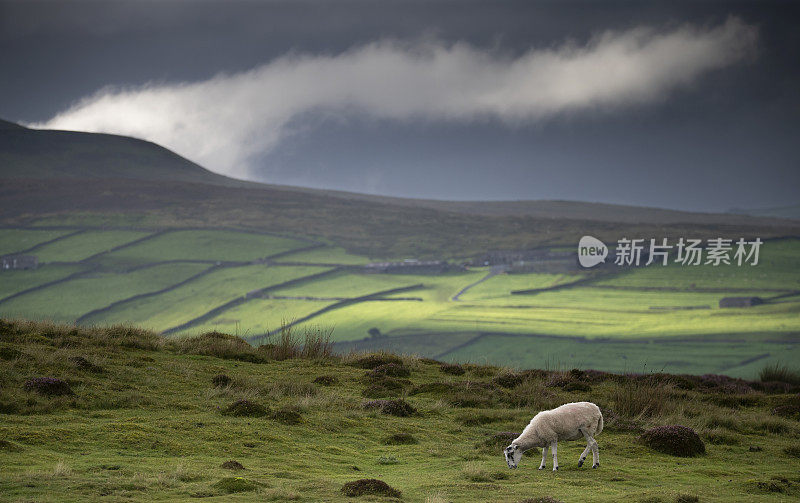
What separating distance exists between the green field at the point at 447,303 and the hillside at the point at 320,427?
213ft

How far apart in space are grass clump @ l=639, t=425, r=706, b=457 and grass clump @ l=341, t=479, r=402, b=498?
8.04 meters

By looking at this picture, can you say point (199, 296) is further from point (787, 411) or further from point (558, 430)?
point (558, 430)

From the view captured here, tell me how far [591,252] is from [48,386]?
170 metres

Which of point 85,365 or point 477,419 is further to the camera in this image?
point 85,365

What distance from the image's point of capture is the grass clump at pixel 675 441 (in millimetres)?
17531

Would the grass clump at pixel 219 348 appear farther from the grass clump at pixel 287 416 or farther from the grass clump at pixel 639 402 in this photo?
the grass clump at pixel 639 402

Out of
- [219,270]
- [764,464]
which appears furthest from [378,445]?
[219,270]

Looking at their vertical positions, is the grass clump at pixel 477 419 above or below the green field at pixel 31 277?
above

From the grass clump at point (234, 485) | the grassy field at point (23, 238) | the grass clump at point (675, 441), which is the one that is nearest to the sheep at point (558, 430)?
the grass clump at point (675, 441)

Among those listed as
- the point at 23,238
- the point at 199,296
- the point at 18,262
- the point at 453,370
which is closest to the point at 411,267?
the point at 199,296

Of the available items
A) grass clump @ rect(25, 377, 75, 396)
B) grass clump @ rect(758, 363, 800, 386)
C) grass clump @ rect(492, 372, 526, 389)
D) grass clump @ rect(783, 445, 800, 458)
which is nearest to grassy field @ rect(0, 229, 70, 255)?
grass clump @ rect(758, 363, 800, 386)

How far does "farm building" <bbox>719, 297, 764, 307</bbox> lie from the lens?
434 ft

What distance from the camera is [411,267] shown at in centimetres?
17375

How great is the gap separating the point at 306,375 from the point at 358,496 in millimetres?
13052
